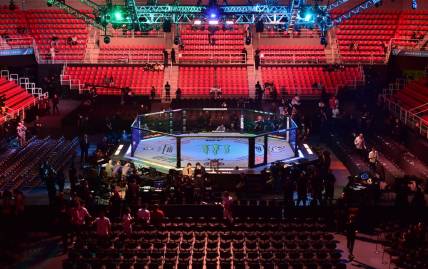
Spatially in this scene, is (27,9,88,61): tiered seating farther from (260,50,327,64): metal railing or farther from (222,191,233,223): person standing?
(222,191,233,223): person standing

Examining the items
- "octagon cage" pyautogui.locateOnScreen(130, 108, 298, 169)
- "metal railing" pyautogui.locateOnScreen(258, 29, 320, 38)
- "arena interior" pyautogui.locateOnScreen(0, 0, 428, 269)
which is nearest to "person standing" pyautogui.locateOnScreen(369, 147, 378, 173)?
"arena interior" pyautogui.locateOnScreen(0, 0, 428, 269)

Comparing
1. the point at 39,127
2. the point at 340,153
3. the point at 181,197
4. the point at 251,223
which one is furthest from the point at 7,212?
the point at 340,153

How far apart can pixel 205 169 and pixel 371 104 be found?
11.8 meters

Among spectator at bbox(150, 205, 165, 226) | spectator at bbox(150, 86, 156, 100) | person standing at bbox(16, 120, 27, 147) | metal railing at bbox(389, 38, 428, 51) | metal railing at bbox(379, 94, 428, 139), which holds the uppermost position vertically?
metal railing at bbox(389, 38, 428, 51)

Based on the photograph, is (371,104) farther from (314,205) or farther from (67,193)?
(67,193)

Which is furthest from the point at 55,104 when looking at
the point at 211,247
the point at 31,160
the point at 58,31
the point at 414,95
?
the point at 414,95

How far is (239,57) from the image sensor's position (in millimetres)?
33031

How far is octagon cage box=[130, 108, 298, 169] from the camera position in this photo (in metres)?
20.7

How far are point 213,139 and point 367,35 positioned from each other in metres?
16.6

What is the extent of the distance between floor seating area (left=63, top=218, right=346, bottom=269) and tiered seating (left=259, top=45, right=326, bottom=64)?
17529mm

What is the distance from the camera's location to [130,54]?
33.2 m

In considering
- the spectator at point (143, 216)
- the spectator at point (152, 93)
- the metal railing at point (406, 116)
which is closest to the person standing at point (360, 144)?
the metal railing at point (406, 116)

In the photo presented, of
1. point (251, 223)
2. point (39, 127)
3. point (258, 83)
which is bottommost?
point (251, 223)

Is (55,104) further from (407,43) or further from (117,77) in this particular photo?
(407,43)
